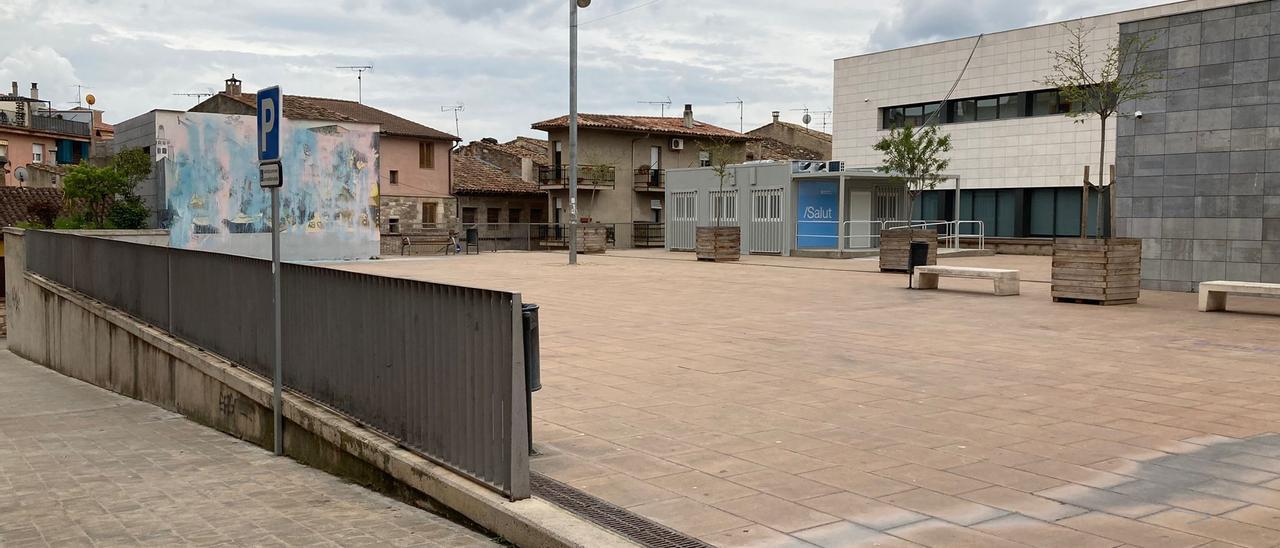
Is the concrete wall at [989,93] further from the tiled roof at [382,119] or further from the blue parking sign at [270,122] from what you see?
the blue parking sign at [270,122]

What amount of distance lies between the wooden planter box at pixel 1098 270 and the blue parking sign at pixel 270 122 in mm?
11249

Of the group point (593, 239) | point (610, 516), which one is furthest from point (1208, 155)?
point (593, 239)

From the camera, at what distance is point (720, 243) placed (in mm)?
28719

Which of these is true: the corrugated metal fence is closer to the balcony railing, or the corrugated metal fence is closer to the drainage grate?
the drainage grate

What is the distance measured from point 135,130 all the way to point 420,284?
27.2 metres

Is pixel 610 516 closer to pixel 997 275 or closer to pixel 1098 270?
pixel 1098 270

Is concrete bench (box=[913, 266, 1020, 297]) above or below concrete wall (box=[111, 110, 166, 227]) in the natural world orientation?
below

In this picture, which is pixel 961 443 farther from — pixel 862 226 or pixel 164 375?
pixel 862 226

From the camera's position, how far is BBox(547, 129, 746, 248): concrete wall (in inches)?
2092

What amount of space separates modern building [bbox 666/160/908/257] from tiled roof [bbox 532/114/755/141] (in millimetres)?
17320

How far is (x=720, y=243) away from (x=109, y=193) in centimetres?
1517

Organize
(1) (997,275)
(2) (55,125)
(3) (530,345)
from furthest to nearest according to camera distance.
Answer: (2) (55,125)
(1) (997,275)
(3) (530,345)

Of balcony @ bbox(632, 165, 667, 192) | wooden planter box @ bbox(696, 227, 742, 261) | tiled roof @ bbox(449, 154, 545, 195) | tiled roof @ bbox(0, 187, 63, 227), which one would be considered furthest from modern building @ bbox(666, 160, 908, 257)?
tiled roof @ bbox(0, 187, 63, 227)

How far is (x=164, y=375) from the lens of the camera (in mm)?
11906
